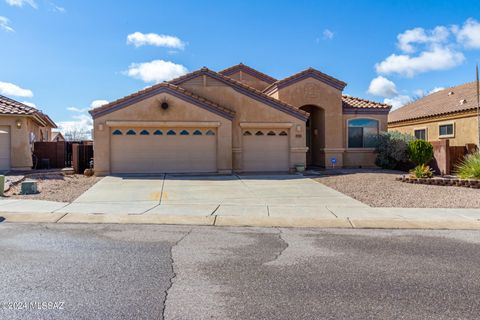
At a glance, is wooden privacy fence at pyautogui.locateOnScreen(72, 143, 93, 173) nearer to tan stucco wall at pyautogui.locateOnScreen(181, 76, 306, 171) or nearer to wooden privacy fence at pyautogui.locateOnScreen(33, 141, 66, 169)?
wooden privacy fence at pyautogui.locateOnScreen(33, 141, 66, 169)

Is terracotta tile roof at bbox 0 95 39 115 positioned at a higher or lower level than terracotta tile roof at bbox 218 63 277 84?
lower

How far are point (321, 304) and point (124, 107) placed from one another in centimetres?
1639

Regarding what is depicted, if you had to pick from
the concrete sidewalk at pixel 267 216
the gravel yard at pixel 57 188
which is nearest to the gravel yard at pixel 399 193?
the concrete sidewalk at pixel 267 216

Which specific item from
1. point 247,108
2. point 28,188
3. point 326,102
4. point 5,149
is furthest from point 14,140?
point 326,102

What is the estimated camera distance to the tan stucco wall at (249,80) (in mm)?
27375

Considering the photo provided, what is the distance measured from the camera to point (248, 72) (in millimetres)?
27672

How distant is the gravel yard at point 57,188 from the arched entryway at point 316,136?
13.0m

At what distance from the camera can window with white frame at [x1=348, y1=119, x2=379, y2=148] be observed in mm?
23797

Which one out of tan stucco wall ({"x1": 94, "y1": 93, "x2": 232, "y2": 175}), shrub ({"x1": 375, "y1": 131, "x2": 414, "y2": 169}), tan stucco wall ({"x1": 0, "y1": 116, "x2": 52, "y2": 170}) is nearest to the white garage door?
tan stucco wall ({"x1": 0, "y1": 116, "x2": 52, "y2": 170})

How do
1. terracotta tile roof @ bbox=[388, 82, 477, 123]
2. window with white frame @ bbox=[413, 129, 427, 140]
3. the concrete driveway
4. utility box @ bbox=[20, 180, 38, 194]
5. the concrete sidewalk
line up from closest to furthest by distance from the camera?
the concrete sidewalk → the concrete driveway → utility box @ bbox=[20, 180, 38, 194] → terracotta tile roof @ bbox=[388, 82, 477, 123] → window with white frame @ bbox=[413, 129, 427, 140]

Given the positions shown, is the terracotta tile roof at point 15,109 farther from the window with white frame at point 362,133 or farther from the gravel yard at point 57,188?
the window with white frame at point 362,133

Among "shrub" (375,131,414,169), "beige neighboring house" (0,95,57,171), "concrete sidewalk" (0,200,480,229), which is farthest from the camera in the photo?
"shrub" (375,131,414,169)

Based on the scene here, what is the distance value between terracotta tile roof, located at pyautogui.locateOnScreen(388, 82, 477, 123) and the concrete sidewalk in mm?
17505

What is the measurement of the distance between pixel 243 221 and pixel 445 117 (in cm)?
2225
